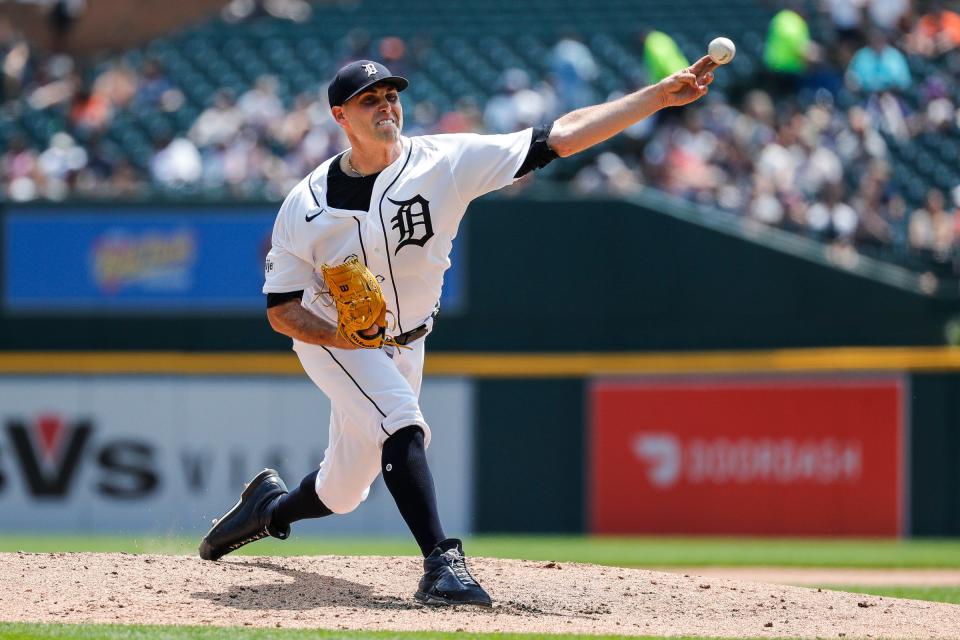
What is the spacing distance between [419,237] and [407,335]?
1.34 ft

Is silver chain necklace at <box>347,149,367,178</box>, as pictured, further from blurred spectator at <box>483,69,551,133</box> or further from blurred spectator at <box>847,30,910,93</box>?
blurred spectator at <box>847,30,910,93</box>

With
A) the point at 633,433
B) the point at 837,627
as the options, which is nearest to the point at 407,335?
the point at 837,627

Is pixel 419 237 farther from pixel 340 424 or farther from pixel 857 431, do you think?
pixel 857 431

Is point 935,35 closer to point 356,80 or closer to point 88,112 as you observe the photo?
point 88,112

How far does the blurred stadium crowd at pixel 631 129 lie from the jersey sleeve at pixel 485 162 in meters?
7.46

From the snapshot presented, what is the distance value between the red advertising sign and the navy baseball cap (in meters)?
7.46

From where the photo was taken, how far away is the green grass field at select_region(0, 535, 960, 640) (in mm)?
9062

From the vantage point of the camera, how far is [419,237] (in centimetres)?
499

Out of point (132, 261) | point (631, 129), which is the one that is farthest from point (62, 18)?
point (631, 129)

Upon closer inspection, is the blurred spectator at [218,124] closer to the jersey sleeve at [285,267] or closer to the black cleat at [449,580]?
the jersey sleeve at [285,267]

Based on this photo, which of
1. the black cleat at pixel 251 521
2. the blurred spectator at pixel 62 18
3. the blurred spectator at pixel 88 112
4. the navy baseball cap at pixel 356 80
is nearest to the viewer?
the navy baseball cap at pixel 356 80

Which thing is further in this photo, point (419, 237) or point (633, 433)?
point (633, 433)

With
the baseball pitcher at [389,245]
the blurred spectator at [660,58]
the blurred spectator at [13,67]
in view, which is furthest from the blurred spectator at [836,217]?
the blurred spectator at [13,67]

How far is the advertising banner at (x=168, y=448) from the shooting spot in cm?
1242
